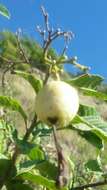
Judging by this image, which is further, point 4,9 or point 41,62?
point 4,9

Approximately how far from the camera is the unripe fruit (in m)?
1.54

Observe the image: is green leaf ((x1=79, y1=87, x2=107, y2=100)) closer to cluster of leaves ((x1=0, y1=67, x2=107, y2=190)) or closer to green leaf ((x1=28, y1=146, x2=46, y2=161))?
cluster of leaves ((x1=0, y1=67, x2=107, y2=190))

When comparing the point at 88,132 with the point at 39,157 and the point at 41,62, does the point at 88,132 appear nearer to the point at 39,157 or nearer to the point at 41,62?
the point at 39,157

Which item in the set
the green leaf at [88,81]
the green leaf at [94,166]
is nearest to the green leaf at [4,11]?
the green leaf at [88,81]

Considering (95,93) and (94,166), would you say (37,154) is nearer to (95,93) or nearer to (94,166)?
(95,93)

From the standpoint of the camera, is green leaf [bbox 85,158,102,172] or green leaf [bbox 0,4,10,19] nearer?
green leaf [bbox 0,4,10,19]

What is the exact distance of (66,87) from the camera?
1615 millimetres

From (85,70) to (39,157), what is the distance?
48 centimetres

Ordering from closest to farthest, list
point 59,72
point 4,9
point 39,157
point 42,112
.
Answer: point 42,112
point 59,72
point 39,157
point 4,9

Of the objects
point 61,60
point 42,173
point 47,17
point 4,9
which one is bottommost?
point 42,173

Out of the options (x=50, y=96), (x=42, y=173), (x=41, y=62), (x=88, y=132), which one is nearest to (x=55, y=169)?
(x=42, y=173)

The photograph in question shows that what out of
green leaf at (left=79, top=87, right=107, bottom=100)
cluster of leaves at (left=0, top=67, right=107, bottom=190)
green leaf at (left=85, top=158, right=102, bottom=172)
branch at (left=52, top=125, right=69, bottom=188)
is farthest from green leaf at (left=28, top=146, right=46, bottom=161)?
branch at (left=52, top=125, right=69, bottom=188)

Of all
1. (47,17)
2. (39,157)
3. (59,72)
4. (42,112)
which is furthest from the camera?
(39,157)

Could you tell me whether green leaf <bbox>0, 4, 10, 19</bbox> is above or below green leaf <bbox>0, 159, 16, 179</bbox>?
above
